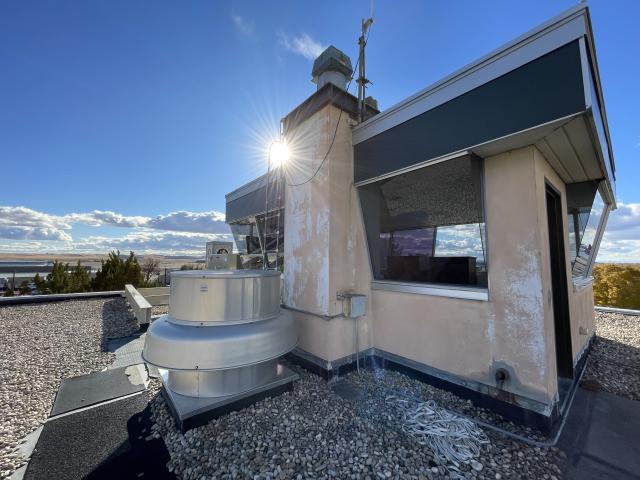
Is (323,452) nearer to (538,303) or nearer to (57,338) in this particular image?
(538,303)

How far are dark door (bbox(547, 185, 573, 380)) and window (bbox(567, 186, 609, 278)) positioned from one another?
477mm

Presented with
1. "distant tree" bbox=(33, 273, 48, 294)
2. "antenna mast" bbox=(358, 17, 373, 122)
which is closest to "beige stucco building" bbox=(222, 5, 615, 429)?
"antenna mast" bbox=(358, 17, 373, 122)

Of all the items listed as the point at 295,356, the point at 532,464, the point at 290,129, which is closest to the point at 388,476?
the point at 532,464

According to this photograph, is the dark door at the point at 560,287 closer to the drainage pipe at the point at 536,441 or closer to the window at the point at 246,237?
the drainage pipe at the point at 536,441

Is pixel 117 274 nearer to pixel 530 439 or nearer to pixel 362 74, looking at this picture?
pixel 362 74

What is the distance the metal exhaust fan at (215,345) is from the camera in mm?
2648

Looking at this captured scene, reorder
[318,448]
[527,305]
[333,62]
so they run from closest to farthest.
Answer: [318,448] < [527,305] < [333,62]

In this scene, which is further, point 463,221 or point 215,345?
point 463,221

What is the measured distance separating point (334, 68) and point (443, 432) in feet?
17.1

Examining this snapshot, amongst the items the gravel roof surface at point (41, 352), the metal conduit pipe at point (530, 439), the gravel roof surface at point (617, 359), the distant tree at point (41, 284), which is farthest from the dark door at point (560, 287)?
the distant tree at point (41, 284)

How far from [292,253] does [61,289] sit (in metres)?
12.8

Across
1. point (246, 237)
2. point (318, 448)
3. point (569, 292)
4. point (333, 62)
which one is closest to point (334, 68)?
point (333, 62)

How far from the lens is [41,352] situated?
4430mm

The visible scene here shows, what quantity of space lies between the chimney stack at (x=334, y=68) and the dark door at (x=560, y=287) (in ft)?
12.0
